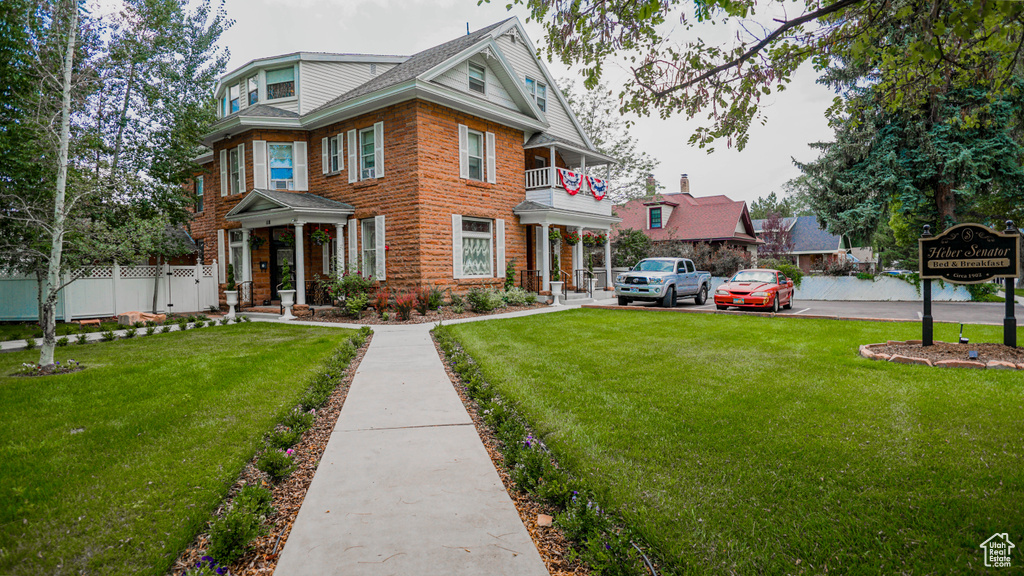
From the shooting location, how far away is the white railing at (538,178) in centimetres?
1897

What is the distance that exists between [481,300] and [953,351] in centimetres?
1042

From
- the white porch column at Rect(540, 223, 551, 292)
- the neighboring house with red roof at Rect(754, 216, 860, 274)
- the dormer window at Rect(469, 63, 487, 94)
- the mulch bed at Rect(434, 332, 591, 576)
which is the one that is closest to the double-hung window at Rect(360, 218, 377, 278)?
the dormer window at Rect(469, 63, 487, 94)

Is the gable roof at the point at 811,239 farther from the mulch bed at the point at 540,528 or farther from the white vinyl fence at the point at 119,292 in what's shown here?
the mulch bed at the point at 540,528

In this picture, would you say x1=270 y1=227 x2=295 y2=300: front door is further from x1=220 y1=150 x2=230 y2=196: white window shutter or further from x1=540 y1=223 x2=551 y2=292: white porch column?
x1=540 y1=223 x2=551 y2=292: white porch column

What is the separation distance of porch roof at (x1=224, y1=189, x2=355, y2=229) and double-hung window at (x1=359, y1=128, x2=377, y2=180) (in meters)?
1.19

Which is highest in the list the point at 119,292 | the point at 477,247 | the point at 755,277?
the point at 477,247

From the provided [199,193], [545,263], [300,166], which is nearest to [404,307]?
[545,263]

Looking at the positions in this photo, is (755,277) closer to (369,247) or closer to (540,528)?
(369,247)

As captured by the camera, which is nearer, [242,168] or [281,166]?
[281,166]

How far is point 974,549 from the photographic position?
8.45 ft

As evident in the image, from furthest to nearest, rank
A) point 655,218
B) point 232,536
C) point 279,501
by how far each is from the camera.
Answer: point 655,218 < point 279,501 < point 232,536

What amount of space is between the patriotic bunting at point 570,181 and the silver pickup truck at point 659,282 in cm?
391

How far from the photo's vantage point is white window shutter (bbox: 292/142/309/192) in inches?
711

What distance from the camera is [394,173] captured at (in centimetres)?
1562
